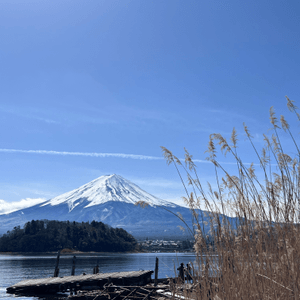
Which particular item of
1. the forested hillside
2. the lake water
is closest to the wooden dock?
the lake water

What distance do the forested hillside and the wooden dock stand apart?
9135cm

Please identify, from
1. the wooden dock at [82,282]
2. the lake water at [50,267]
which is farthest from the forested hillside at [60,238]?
the wooden dock at [82,282]

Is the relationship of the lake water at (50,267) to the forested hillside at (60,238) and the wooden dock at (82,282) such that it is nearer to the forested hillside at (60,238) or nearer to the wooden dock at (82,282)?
the forested hillside at (60,238)

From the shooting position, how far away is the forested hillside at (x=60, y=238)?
107 meters

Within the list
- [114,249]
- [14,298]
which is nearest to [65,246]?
[114,249]

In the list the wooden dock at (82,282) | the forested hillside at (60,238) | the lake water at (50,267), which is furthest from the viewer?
the forested hillside at (60,238)

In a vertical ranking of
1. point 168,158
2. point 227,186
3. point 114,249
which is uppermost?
point 168,158

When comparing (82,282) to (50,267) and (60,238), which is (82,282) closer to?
(50,267)

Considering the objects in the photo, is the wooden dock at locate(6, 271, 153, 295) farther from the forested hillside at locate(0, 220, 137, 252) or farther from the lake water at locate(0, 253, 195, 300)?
the forested hillside at locate(0, 220, 137, 252)

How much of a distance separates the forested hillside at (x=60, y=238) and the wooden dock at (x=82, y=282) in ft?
300

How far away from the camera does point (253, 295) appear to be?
2637mm

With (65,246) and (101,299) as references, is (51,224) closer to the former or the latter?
(65,246)

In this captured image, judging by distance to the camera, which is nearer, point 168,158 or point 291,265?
point 291,265

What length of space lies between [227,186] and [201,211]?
19.3 inches
